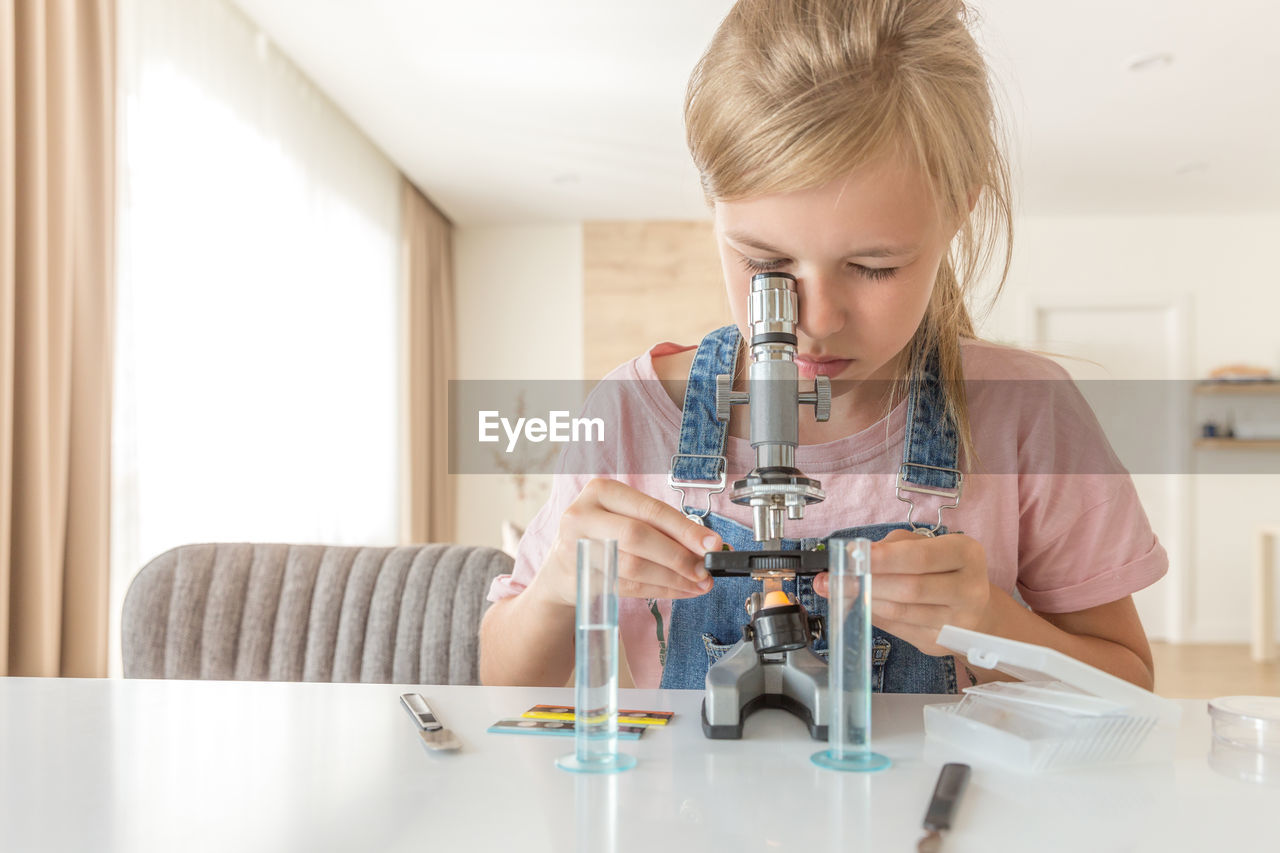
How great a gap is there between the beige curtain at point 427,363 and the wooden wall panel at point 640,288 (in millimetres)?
919

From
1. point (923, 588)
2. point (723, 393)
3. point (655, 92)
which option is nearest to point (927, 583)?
point (923, 588)

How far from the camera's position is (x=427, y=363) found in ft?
19.5

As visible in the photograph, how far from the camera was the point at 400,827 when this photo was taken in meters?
0.53

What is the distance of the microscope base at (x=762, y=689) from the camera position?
0.69 m

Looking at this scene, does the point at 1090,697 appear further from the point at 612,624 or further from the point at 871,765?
the point at 612,624

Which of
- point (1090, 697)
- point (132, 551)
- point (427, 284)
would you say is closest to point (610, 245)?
point (427, 284)

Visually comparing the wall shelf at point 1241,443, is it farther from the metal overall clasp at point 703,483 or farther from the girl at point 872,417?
the metal overall clasp at point 703,483

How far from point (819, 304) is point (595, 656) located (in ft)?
1.21

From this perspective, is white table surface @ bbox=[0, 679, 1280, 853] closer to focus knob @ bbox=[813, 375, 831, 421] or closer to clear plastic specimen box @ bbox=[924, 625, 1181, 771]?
clear plastic specimen box @ bbox=[924, 625, 1181, 771]

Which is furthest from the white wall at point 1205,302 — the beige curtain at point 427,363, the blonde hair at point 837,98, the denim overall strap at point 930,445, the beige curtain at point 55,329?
the blonde hair at point 837,98

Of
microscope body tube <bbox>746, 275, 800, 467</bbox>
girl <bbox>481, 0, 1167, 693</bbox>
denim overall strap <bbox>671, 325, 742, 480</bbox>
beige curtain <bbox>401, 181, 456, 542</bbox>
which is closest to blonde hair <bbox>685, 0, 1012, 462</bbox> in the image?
girl <bbox>481, 0, 1167, 693</bbox>

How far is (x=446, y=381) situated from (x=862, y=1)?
554 cm

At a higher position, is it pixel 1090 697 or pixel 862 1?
pixel 862 1

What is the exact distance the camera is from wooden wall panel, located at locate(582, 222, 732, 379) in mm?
6309
